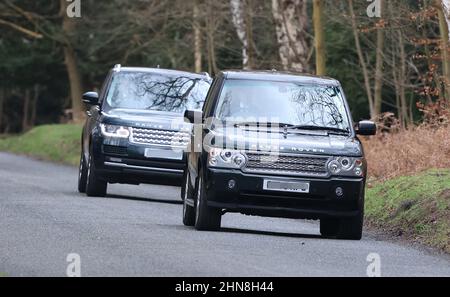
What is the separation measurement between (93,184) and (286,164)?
22.7 ft

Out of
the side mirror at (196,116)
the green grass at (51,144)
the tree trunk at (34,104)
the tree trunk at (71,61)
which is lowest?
the tree trunk at (34,104)

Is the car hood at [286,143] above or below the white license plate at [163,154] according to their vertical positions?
above

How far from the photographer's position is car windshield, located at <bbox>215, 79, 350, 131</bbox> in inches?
688

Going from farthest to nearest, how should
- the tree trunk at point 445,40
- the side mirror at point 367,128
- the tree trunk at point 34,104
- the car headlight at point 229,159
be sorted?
the tree trunk at point 34,104 → the tree trunk at point 445,40 → the side mirror at point 367,128 → the car headlight at point 229,159

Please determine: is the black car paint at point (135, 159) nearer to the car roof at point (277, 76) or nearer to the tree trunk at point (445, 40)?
the tree trunk at point (445, 40)

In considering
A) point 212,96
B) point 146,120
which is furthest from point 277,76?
point 146,120

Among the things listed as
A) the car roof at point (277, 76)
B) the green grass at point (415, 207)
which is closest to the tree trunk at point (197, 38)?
the green grass at point (415, 207)

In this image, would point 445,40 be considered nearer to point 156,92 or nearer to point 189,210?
point 156,92

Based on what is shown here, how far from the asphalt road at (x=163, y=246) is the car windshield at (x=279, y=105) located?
131cm

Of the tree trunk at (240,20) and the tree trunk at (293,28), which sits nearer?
the tree trunk at (293,28)

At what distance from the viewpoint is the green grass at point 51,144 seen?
42.4m
